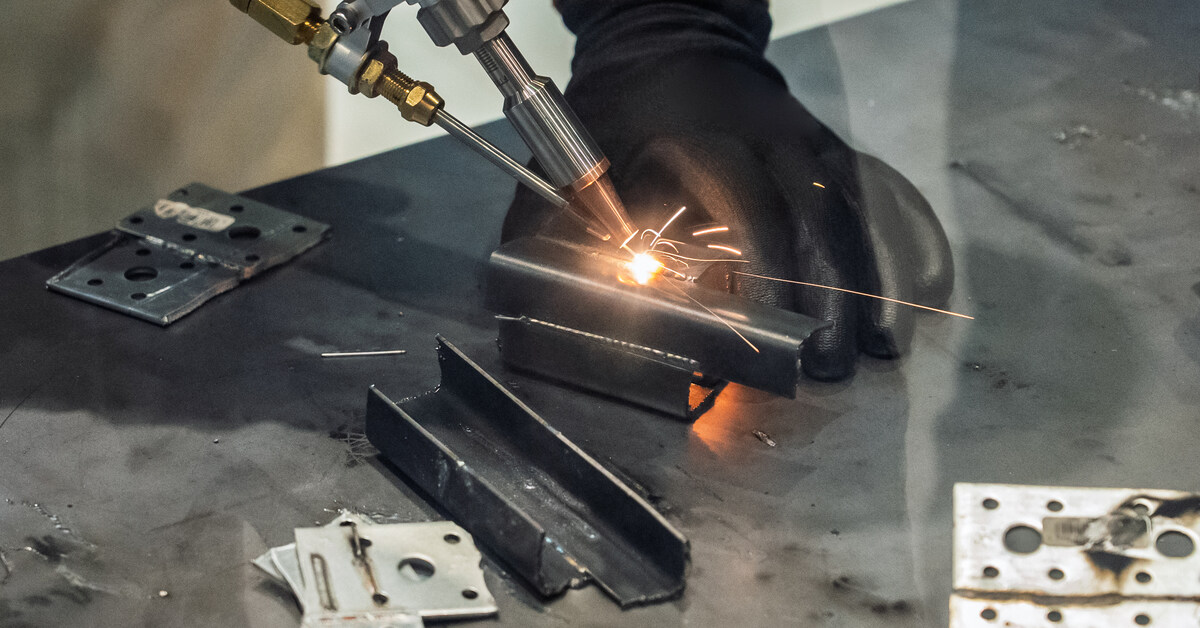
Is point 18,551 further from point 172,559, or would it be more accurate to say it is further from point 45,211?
point 45,211

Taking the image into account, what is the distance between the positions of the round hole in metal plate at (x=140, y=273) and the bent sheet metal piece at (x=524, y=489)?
0.45 m

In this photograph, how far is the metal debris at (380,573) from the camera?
33.3 inches

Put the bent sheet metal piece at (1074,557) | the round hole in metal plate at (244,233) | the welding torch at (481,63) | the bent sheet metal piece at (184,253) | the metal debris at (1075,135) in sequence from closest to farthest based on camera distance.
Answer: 1. the bent sheet metal piece at (1074,557)
2. the welding torch at (481,63)
3. the bent sheet metal piece at (184,253)
4. the round hole in metal plate at (244,233)
5. the metal debris at (1075,135)

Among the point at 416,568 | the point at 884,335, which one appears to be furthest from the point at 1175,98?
the point at 416,568

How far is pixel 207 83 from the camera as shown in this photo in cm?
160

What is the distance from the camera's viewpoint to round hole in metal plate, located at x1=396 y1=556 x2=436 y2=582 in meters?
0.89

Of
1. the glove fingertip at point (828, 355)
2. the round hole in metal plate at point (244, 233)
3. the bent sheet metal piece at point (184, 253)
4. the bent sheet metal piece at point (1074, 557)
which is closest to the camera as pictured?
the bent sheet metal piece at point (1074, 557)

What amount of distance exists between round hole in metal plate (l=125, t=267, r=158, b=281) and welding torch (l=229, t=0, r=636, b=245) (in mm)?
409

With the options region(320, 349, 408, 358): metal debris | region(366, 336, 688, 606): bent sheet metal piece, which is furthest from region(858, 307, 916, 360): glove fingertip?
region(320, 349, 408, 358): metal debris

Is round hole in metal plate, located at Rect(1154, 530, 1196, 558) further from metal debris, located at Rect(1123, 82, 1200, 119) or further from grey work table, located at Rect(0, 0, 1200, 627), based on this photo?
metal debris, located at Rect(1123, 82, 1200, 119)

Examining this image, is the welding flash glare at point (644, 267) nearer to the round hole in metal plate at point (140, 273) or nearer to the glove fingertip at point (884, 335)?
the glove fingertip at point (884, 335)

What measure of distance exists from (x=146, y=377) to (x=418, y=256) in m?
0.37

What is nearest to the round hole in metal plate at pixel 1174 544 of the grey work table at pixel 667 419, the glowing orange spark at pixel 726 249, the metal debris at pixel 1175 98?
the grey work table at pixel 667 419

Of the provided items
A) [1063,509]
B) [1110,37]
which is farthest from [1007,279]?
[1110,37]
